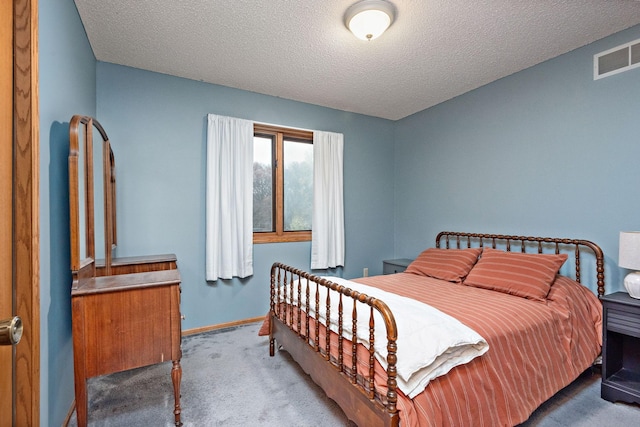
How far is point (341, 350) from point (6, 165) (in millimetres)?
1659

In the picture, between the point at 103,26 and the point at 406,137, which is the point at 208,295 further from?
the point at 406,137

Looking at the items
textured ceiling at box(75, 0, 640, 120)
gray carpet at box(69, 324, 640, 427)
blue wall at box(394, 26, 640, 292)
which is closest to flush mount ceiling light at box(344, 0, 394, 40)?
textured ceiling at box(75, 0, 640, 120)

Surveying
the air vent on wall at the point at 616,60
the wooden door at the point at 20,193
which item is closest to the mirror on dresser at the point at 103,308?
the wooden door at the point at 20,193

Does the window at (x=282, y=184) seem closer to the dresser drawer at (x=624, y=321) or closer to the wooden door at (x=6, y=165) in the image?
the wooden door at (x=6, y=165)

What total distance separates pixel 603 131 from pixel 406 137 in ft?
7.35

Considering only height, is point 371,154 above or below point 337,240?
above

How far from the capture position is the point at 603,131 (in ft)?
8.13

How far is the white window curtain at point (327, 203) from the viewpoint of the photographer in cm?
386

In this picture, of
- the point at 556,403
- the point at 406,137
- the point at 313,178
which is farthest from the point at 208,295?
the point at 406,137

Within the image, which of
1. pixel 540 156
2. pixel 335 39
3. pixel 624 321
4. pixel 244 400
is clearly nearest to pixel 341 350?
pixel 244 400

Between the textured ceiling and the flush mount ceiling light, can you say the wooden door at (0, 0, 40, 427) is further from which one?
the flush mount ceiling light

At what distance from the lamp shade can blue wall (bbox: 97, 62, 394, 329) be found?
2.89 m

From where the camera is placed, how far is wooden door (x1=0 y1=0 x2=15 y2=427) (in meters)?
1.04

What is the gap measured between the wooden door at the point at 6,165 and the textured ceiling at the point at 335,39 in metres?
1.23
